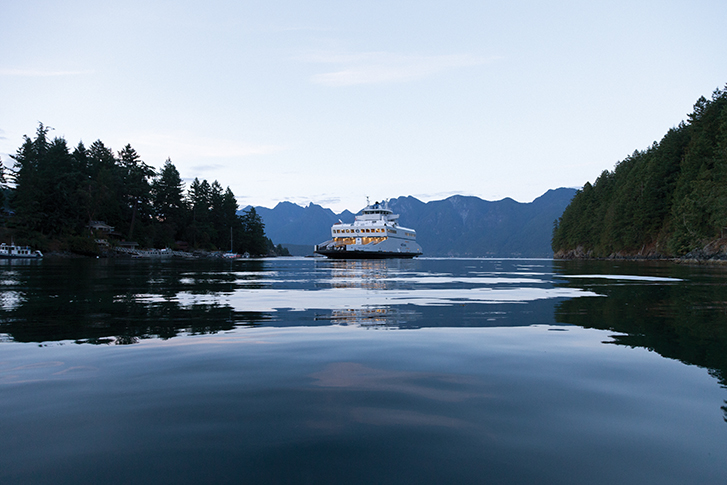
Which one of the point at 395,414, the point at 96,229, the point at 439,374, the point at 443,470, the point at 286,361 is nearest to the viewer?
the point at 443,470

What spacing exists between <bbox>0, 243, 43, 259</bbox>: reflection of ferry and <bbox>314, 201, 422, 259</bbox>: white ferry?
45971 mm

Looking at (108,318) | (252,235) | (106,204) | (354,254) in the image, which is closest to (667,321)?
(108,318)

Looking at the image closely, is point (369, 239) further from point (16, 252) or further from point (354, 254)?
point (16, 252)

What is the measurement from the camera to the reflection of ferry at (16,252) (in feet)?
206

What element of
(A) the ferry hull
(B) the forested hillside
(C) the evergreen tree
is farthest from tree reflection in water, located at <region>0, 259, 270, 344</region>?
(C) the evergreen tree

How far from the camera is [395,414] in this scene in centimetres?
415

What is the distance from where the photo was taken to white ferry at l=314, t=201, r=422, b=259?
89438mm

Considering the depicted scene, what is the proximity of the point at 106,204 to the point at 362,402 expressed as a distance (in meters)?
109

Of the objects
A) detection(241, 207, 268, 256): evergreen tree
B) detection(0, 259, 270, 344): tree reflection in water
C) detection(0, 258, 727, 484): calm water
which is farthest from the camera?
detection(241, 207, 268, 256): evergreen tree

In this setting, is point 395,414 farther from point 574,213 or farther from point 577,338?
point 574,213

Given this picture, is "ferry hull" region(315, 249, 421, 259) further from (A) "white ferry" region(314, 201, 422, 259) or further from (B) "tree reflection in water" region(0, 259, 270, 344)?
(B) "tree reflection in water" region(0, 259, 270, 344)

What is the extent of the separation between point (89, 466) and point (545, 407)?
378 centimetres

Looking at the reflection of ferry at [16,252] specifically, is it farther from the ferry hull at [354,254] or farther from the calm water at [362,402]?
the calm water at [362,402]

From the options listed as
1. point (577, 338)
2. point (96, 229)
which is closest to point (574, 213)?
point (96, 229)
